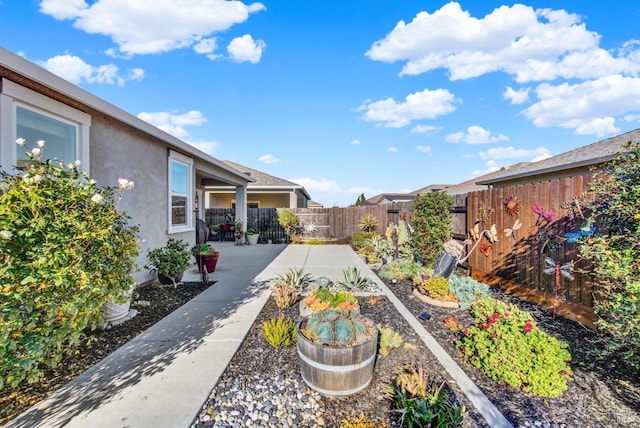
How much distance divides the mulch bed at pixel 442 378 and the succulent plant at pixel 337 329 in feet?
1.41

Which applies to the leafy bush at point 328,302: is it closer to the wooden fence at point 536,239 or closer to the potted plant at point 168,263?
the wooden fence at point 536,239

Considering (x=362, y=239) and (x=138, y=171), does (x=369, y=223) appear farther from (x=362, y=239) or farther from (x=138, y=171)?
(x=138, y=171)

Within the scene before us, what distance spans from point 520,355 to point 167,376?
9.94 ft

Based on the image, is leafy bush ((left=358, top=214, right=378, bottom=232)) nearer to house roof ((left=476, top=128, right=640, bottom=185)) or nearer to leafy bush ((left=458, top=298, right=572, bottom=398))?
house roof ((left=476, top=128, right=640, bottom=185))

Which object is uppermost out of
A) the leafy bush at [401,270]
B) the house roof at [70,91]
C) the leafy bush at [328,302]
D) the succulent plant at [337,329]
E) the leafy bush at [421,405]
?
the house roof at [70,91]

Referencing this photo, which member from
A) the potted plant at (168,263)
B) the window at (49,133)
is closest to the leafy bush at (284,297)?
the potted plant at (168,263)

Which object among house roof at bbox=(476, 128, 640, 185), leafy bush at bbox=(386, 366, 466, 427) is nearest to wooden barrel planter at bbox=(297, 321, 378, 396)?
leafy bush at bbox=(386, 366, 466, 427)

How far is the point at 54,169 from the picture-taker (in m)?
2.26

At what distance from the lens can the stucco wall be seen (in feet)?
15.1

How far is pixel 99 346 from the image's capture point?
320cm

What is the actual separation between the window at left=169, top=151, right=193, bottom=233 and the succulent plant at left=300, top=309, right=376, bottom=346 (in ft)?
17.1

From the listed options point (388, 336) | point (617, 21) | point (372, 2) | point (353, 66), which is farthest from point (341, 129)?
point (388, 336)

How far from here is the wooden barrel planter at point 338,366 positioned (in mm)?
2227

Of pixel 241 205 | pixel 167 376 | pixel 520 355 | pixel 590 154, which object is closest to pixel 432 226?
pixel 520 355
